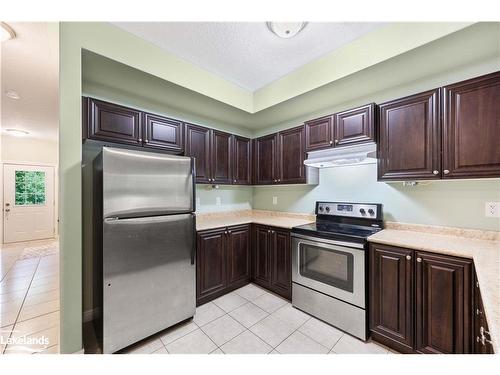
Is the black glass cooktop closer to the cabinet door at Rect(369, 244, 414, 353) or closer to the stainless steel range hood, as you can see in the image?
the cabinet door at Rect(369, 244, 414, 353)

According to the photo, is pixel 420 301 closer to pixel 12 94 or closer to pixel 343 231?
pixel 343 231

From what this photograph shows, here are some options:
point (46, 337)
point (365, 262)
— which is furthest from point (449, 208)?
point (46, 337)

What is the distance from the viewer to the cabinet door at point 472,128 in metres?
1.49

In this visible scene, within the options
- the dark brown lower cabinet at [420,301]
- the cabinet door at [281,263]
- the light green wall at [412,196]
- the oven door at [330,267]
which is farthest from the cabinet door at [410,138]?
the cabinet door at [281,263]

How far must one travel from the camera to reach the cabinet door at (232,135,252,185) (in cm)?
304

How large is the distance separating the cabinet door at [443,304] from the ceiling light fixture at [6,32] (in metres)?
3.98

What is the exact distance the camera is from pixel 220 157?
2.87 m

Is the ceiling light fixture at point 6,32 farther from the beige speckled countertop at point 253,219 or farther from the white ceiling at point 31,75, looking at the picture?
the beige speckled countertop at point 253,219

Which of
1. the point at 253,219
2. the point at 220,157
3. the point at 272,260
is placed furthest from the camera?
the point at 253,219

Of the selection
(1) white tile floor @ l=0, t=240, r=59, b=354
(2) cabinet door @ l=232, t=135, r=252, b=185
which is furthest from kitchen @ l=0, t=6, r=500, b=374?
(2) cabinet door @ l=232, t=135, r=252, b=185

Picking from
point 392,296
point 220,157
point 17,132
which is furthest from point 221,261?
point 17,132

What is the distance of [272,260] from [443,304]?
157cm
